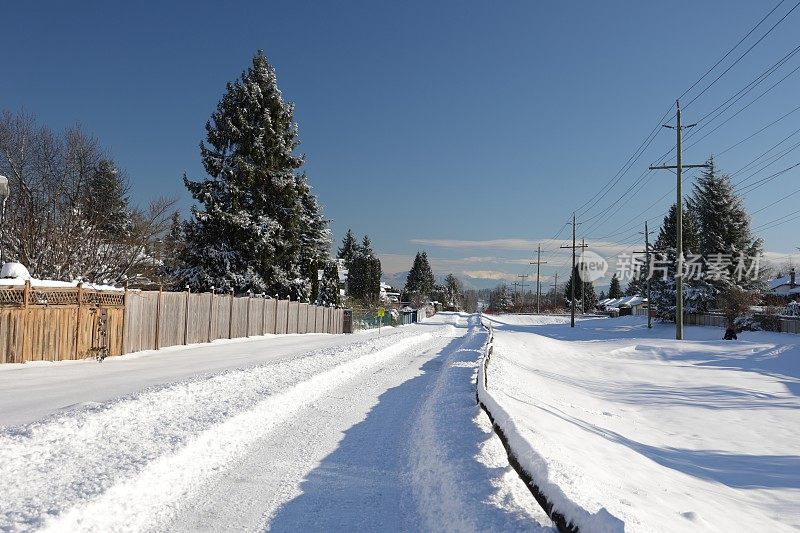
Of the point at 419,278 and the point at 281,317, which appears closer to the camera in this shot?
the point at 281,317

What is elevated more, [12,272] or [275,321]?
[12,272]

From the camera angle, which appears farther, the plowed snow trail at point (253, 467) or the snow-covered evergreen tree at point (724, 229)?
the snow-covered evergreen tree at point (724, 229)

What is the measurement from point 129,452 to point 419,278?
4730 inches

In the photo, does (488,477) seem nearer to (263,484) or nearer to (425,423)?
(263,484)

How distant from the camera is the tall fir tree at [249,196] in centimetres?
2950

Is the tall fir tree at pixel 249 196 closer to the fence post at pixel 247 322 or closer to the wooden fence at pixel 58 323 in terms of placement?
the fence post at pixel 247 322

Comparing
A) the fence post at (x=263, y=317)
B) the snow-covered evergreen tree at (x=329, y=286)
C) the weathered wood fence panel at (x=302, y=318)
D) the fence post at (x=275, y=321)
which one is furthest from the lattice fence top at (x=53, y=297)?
the snow-covered evergreen tree at (x=329, y=286)

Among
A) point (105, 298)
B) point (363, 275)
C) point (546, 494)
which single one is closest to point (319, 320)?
point (105, 298)

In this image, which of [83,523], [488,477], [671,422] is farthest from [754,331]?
[83,523]

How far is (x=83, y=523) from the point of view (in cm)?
454

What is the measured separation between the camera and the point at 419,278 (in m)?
126

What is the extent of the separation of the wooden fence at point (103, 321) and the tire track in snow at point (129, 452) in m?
5.20

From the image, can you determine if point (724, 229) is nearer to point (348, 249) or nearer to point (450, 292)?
point (348, 249)

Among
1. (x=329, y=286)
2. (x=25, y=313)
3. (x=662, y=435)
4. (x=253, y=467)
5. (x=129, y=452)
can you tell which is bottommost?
(x=662, y=435)
